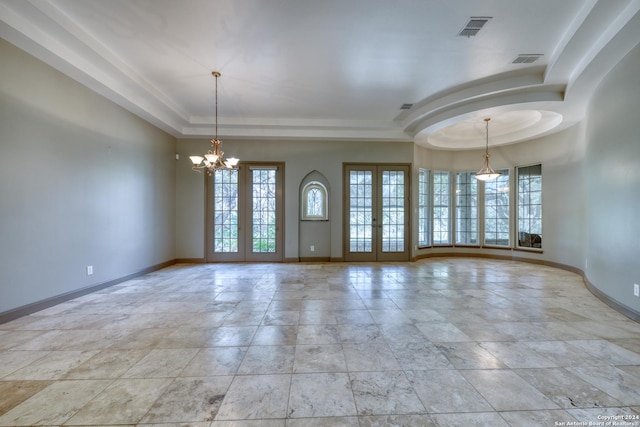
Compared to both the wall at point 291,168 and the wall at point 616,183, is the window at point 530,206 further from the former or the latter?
the wall at point 291,168

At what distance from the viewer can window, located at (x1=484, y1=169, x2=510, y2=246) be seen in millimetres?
7629

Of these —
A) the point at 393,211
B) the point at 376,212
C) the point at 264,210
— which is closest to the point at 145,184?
the point at 264,210

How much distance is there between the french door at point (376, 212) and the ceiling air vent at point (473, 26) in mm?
Answer: 3966

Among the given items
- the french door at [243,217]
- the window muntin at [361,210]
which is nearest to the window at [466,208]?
the window muntin at [361,210]

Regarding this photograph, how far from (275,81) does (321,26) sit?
1577 millimetres

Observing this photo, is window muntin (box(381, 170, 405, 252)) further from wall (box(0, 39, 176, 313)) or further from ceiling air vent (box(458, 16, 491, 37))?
wall (box(0, 39, 176, 313))

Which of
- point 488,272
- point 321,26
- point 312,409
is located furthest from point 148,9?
point 488,272

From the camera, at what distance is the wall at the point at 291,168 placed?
6926 millimetres

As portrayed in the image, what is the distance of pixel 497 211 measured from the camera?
7754 millimetres

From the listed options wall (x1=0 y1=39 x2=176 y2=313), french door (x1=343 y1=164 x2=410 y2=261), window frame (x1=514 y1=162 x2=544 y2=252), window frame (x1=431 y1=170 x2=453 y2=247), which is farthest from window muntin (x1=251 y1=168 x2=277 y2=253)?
window frame (x1=514 y1=162 x2=544 y2=252)

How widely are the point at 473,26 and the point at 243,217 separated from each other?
5921 millimetres

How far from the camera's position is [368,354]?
2.45 m

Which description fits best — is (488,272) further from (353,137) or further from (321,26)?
(321,26)

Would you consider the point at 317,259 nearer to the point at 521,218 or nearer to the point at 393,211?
the point at 393,211
